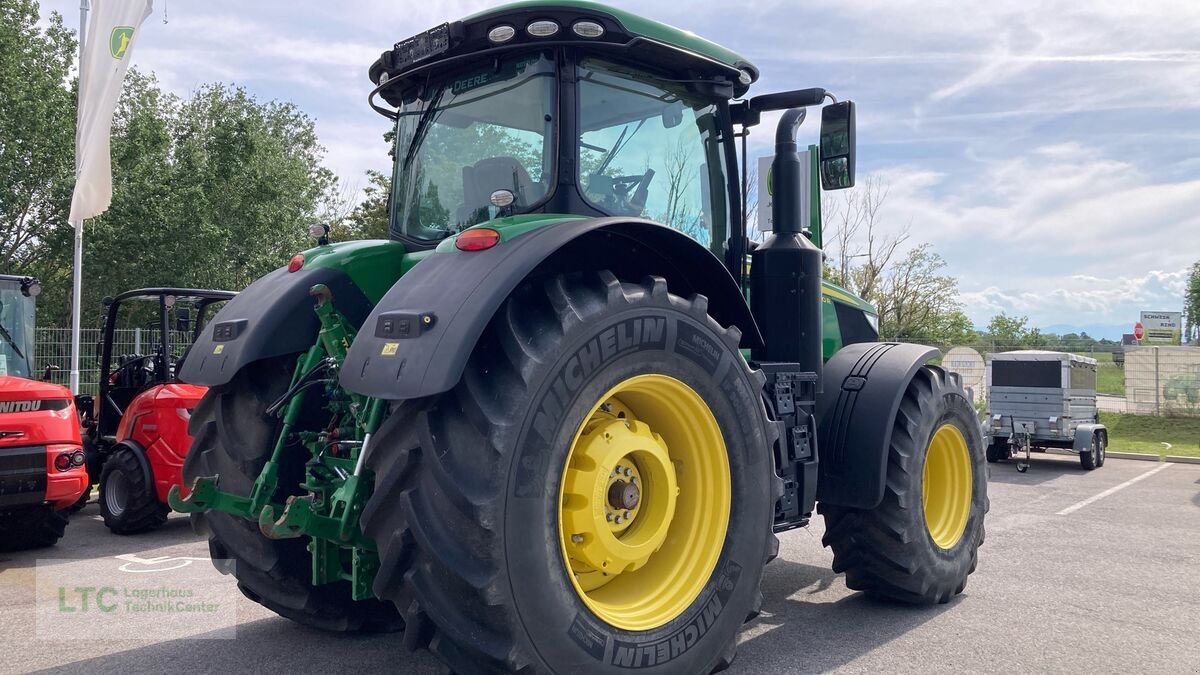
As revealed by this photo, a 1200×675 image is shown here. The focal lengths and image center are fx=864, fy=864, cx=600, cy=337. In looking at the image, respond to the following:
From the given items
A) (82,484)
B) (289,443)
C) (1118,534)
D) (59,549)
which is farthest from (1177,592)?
(59,549)

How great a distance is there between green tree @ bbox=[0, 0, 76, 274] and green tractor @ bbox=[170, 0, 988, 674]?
21084 mm

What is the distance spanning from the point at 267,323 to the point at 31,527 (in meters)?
4.15

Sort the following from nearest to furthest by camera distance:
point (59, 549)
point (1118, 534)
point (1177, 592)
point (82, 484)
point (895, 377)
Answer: point (895, 377), point (1177, 592), point (82, 484), point (59, 549), point (1118, 534)

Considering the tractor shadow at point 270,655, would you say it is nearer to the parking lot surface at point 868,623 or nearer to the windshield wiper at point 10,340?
the parking lot surface at point 868,623

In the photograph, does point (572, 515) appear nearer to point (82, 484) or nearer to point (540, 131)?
point (540, 131)

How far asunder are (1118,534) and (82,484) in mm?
8375

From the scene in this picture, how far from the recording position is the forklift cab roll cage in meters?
8.01

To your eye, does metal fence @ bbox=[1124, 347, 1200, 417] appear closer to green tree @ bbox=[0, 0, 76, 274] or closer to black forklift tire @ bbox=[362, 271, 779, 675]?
black forklift tire @ bbox=[362, 271, 779, 675]

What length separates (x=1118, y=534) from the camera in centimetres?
750

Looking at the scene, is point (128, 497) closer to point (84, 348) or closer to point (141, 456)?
point (141, 456)

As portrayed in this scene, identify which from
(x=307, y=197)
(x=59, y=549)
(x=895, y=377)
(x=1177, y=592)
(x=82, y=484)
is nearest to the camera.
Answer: (x=895, y=377)

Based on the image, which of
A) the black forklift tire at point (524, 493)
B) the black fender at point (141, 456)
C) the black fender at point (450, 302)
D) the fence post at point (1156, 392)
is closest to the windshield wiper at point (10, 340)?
the black fender at point (141, 456)

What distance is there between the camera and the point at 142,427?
7.57 metres

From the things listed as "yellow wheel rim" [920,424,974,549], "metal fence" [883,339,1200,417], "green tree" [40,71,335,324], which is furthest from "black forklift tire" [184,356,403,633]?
"green tree" [40,71,335,324]
